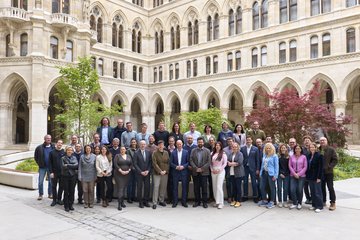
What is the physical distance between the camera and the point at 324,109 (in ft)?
53.1

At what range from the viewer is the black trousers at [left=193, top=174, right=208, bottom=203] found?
871 centimetres

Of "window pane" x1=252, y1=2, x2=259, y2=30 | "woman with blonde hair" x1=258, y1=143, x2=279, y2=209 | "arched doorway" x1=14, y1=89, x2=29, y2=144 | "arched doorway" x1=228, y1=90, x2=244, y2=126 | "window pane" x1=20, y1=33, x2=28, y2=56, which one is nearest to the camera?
"woman with blonde hair" x1=258, y1=143, x2=279, y2=209

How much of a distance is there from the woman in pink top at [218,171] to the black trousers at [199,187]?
0.24 metres

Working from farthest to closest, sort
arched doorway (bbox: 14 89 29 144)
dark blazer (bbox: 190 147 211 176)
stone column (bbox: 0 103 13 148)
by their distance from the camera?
arched doorway (bbox: 14 89 29 144)
stone column (bbox: 0 103 13 148)
dark blazer (bbox: 190 147 211 176)

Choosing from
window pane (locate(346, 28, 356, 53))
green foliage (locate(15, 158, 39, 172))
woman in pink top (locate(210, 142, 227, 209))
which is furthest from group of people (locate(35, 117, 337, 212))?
window pane (locate(346, 28, 356, 53))

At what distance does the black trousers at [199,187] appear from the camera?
8.71 meters

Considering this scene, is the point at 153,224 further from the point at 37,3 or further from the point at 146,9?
the point at 146,9

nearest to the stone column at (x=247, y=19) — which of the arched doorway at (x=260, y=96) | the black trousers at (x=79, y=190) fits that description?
the arched doorway at (x=260, y=96)

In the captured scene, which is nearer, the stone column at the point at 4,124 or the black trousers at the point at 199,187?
the black trousers at the point at 199,187

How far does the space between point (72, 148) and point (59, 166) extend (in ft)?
1.85

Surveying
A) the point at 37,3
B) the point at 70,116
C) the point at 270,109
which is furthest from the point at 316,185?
the point at 37,3

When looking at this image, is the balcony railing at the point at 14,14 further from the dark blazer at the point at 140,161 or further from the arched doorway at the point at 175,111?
the arched doorway at the point at 175,111

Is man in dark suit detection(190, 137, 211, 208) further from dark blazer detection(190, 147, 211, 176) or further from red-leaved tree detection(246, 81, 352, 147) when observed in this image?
red-leaved tree detection(246, 81, 352, 147)

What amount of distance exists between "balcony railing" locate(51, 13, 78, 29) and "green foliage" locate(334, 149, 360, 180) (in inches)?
756
